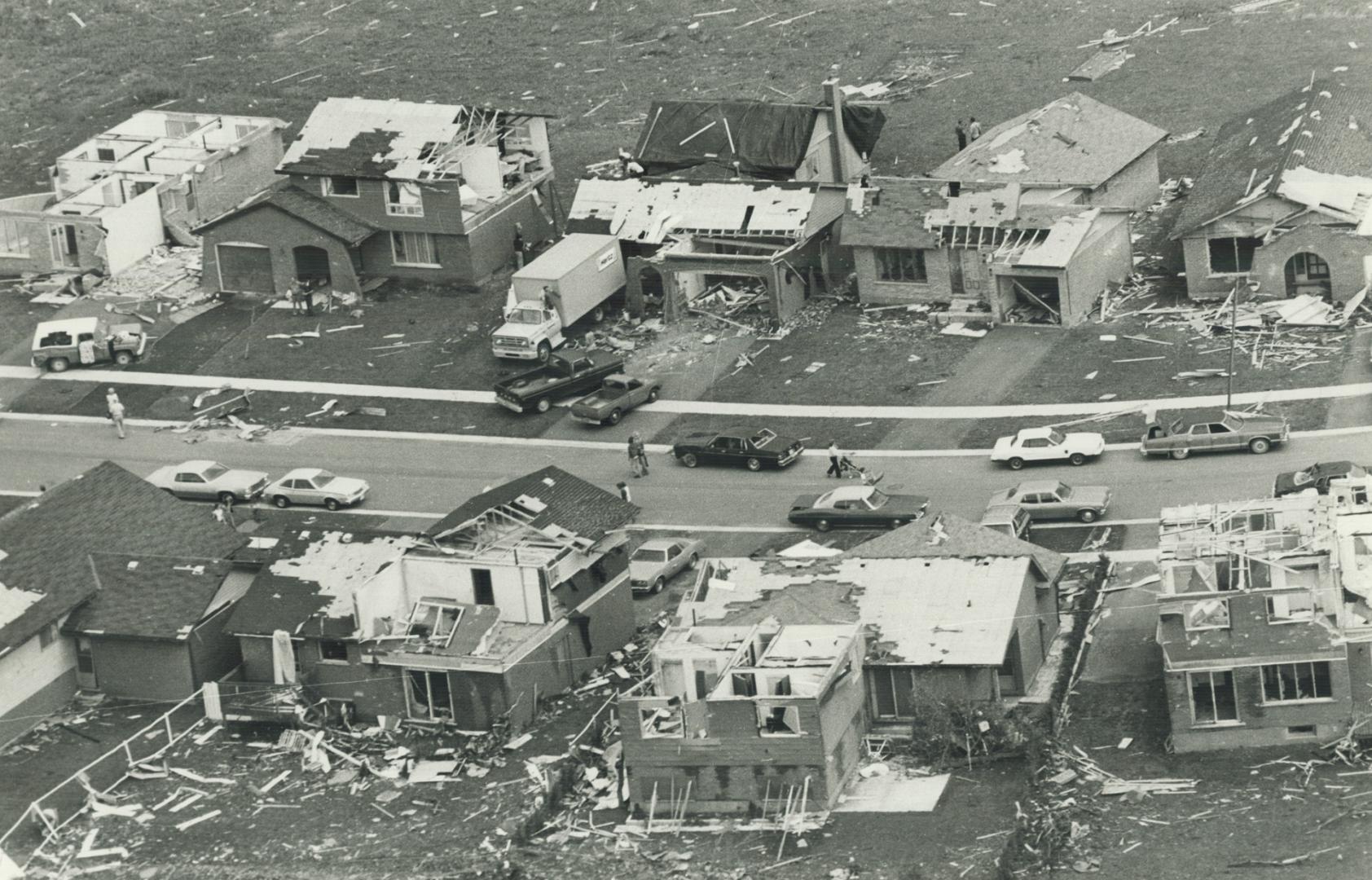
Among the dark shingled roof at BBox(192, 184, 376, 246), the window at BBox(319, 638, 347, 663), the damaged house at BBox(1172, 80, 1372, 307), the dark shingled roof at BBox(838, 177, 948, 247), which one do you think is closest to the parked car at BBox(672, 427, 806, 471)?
the dark shingled roof at BBox(838, 177, 948, 247)

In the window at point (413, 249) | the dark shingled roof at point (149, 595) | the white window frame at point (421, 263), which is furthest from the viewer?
the window at point (413, 249)

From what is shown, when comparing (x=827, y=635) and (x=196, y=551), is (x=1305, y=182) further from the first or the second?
(x=196, y=551)

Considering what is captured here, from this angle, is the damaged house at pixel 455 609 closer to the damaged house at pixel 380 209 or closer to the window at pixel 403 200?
the damaged house at pixel 380 209

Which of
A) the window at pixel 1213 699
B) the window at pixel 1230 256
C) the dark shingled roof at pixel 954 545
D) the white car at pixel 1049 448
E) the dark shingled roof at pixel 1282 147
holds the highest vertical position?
the dark shingled roof at pixel 1282 147

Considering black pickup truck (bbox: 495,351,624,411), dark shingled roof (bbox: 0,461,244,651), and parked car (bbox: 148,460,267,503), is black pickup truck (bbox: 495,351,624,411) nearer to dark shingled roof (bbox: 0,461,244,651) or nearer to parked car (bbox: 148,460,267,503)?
parked car (bbox: 148,460,267,503)

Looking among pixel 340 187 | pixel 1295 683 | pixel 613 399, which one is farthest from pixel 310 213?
pixel 1295 683

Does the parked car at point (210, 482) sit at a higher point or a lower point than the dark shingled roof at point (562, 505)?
lower

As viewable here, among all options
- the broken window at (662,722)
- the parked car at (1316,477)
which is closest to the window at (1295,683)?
the parked car at (1316,477)

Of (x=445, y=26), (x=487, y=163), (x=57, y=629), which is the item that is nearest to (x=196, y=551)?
(x=57, y=629)
